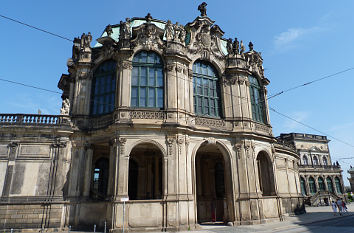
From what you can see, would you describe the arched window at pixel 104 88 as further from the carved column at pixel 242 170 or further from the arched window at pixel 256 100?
the arched window at pixel 256 100

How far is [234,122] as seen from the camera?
21.8 metres

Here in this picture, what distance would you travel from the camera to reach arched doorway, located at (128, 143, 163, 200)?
72.1 ft

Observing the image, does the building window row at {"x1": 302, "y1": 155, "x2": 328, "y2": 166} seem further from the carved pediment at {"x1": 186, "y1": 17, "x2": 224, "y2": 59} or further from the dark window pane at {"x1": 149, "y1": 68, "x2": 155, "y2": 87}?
the dark window pane at {"x1": 149, "y1": 68, "x2": 155, "y2": 87}

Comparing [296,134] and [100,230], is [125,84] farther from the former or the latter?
[296,134]

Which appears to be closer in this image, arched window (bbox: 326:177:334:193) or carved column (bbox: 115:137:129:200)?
carved column (bbox: 115:137:129:200)

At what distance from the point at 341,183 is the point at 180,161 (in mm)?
59196

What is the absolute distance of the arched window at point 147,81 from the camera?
1958cm

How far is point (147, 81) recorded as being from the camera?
2009 cm

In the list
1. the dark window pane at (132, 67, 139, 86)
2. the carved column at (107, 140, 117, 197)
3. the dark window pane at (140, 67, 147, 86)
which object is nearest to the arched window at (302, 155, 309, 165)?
the dark window pane at (140, 67, 147, 86)

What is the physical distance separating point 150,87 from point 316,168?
171ft

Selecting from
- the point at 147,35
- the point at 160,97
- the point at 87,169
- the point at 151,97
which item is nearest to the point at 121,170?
the point at 87,169

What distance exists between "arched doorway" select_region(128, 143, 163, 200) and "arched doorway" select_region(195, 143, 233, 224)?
13.1 feet

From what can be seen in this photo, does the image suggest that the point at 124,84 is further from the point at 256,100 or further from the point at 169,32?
the point at 256,100

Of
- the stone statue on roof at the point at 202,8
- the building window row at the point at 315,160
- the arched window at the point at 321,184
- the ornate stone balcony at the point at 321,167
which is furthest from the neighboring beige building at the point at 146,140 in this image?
the arched window at the point at 321,184
